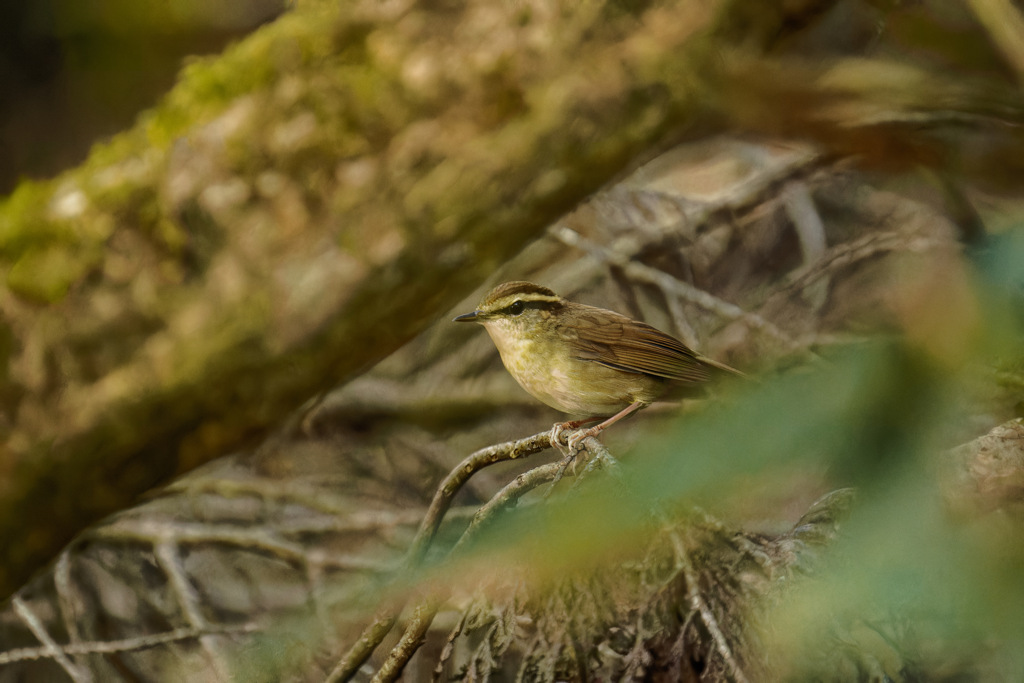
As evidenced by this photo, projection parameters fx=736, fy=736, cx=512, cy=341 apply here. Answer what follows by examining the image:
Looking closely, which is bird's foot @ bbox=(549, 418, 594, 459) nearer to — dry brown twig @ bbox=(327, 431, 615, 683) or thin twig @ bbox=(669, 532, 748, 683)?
dry brown twig @ bbox=(327, 431, 615, 683)

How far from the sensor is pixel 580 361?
1.01 meters

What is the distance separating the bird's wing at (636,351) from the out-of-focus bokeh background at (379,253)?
0.05m

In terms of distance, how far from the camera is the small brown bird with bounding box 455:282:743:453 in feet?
3.30

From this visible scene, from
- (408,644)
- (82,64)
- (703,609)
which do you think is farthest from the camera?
(82,64)

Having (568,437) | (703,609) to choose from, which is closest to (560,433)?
(568,437)

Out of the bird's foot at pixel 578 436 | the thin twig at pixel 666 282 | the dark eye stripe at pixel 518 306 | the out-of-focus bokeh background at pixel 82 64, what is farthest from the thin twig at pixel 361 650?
the out-of-focus bokeh background at pixel 82 64

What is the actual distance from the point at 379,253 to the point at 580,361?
0.42 m

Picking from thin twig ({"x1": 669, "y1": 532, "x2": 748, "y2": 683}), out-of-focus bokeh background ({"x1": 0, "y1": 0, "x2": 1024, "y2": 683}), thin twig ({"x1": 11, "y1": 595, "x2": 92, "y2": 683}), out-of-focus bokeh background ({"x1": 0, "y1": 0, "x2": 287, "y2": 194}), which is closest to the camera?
thin twig ({"x1": 669, "y1": 532, "x2": 748, "y2": 683})

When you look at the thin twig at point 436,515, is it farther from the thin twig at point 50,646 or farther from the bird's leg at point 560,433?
the thin twig at point 50,646

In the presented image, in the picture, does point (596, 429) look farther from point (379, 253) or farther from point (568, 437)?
point (379, 253)

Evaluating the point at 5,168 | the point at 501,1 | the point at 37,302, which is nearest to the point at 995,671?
the point at 501,1

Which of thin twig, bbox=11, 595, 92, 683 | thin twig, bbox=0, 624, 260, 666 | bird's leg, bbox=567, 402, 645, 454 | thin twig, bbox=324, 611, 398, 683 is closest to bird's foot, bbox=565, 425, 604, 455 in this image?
bird's leg, bbox=567, 402, 645, 454

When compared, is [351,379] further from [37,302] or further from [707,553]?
[707,553]

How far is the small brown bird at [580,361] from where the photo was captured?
1007 millimetres
